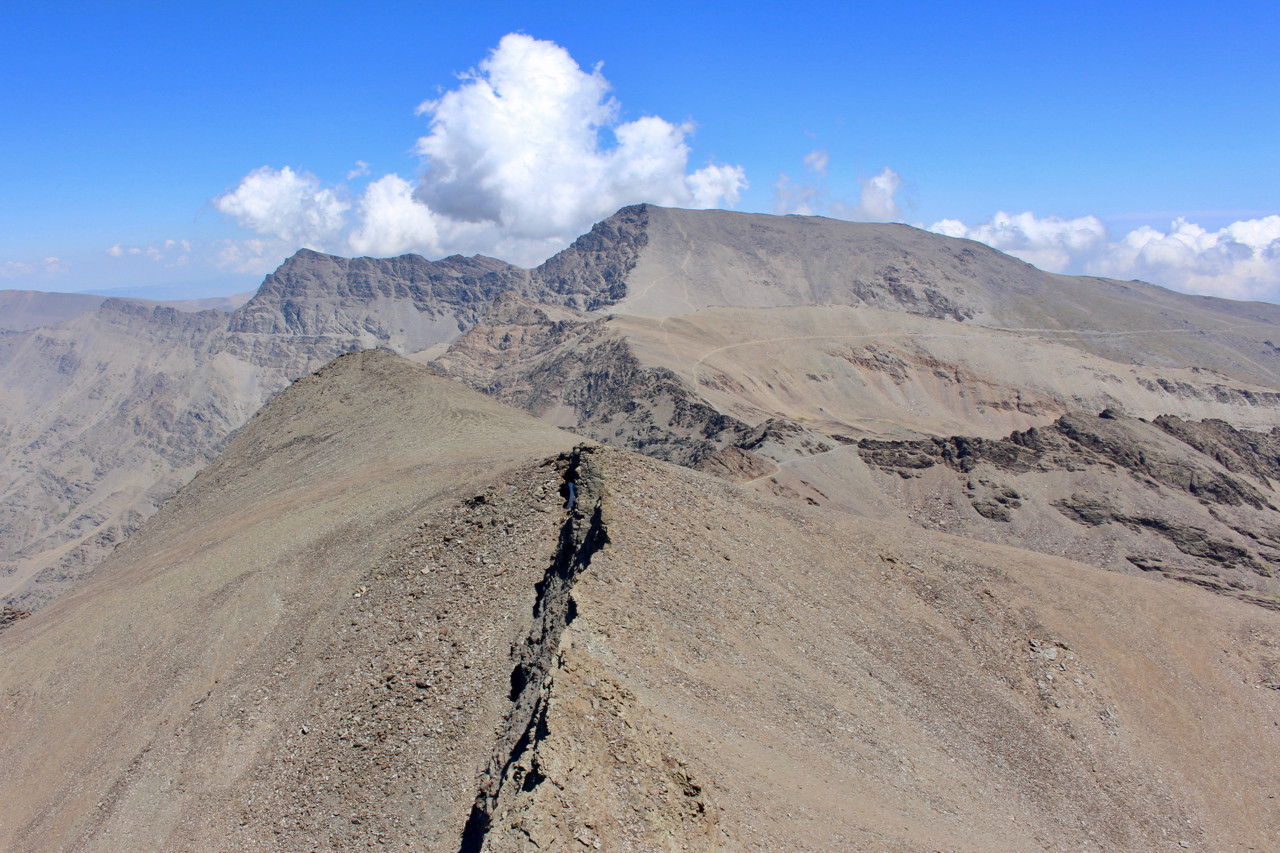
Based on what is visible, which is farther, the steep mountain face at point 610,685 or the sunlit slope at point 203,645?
the sunlit slope at point 203,645

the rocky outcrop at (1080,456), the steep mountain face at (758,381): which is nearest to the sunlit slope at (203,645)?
the steep mountain face at (758,381)

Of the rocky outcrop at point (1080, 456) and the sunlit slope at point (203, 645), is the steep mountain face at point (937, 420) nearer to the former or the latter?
the rocky outcrop at point (1080, 456)

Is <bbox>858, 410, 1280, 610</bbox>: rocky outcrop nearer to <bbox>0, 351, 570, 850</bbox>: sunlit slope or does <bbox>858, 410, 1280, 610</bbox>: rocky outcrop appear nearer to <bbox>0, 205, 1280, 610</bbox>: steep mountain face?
<bbox>0, 205, 1280, 610</bbox>: steep mountain face

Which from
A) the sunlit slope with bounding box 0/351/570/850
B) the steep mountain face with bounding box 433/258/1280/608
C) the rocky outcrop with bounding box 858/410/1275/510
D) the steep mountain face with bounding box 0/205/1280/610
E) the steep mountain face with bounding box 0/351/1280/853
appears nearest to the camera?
the steep mountain face with bounding box 0/351/1280/853

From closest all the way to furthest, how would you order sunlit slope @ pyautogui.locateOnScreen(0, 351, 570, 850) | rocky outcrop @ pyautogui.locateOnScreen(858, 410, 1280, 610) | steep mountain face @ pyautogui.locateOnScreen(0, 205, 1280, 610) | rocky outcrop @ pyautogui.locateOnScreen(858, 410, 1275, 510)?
sunlit slope @ pyautogui.locateOnScreen(0, 351, 570, 850), rocky outcrop @ pyautogui.locateOnScreen(858, 410, 1280, 610), rocky outcrop @ pyautogui.locateOnScreen(858, 410, 1275, 510), steep mountain face @ pyautogui.locateOnScreen(0, 205, 1280, 610)

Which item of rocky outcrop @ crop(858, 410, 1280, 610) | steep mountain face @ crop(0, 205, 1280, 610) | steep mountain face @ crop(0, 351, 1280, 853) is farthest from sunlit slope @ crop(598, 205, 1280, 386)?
steep mountain face @ crop(0, 351, 1280, 853)

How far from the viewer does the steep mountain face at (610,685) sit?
16062 millimetres

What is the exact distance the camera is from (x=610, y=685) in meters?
16.4

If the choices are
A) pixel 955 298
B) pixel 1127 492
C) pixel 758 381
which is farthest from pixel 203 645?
pixel 955 298

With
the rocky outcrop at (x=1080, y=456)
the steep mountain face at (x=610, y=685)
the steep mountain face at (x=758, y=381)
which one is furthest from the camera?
the steep mountain face at (x=758, y=381)

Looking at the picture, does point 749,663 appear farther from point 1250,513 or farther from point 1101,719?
point 1250,513

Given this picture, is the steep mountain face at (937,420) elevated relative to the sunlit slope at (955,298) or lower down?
lower down

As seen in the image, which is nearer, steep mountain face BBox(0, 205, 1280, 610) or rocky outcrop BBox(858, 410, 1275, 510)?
rocky outcrop BBox(858, 410, 1275, 510)

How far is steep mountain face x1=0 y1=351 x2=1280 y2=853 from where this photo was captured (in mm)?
16062
